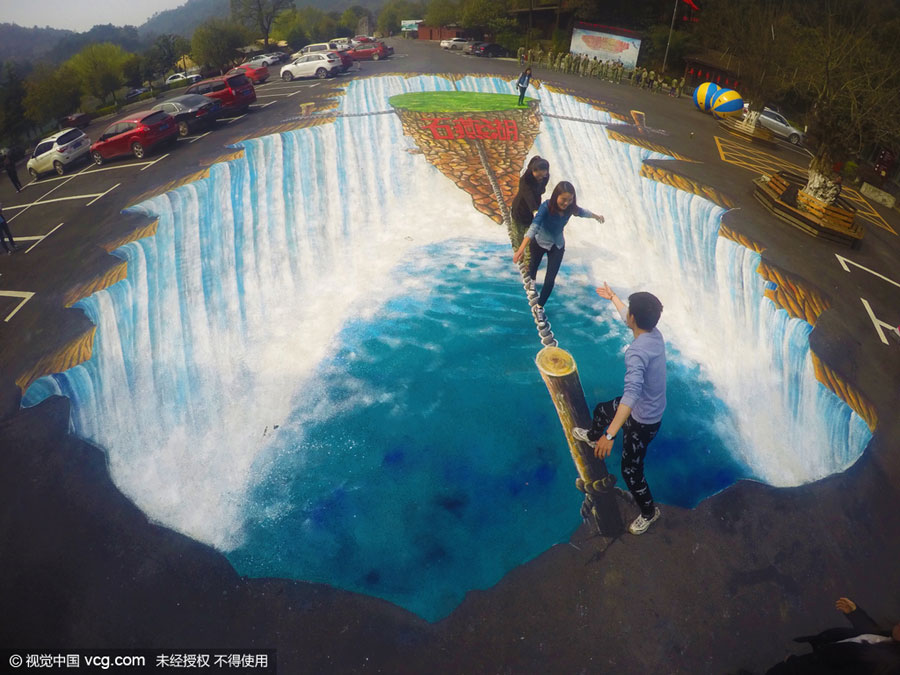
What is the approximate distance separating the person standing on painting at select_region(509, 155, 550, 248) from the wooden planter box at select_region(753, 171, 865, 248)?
23.2 feet

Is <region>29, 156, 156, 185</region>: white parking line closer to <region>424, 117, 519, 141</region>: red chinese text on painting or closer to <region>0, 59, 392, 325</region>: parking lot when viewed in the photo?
<region>0, 59, 392, 325</region>: parking lot

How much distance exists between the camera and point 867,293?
7.76 metres

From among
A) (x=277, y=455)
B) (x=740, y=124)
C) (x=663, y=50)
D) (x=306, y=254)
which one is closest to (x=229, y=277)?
(x=306, y=254)

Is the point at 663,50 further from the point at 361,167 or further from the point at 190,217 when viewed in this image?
the point at 190,217

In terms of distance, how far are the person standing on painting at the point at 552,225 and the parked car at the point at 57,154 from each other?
15.9 metres

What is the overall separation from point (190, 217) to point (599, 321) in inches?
301

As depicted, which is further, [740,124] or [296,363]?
[740,124]

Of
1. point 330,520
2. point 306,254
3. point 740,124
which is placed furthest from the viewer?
point 740,124

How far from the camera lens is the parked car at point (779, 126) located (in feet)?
57.1

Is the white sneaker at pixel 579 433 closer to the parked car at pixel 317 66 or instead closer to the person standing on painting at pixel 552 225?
the person standing on painting at pixel 552 225

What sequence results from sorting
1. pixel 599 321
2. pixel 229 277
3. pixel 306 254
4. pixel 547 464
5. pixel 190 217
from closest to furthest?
pixel 547 464 → pixel 599 321 → pixel 229 277 → pixel 306 254 → pixel 190 217

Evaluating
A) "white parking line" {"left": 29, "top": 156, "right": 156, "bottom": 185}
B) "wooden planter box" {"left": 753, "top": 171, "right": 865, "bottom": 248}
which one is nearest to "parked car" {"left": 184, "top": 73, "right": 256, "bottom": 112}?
"white parking line" {"left": 29, "top": 156, "right": 156, "bottom": 185}

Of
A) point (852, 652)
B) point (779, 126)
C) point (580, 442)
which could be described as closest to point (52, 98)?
point (779, 126)

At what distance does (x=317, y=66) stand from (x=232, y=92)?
Answer: 8556mm
